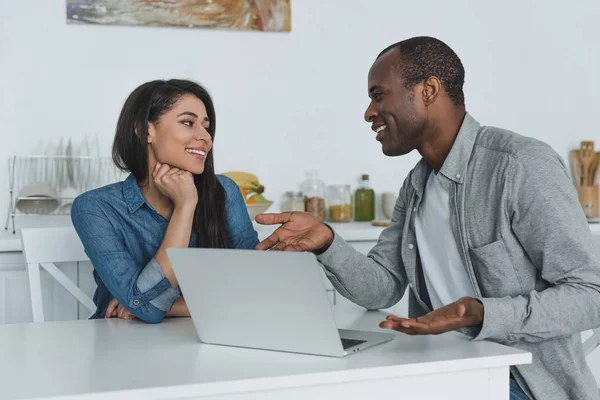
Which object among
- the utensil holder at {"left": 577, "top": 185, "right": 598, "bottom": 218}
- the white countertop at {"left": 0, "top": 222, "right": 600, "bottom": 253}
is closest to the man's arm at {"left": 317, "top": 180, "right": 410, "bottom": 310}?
the white countertop at {"left": 0, "top": 222, "right": 600, "bottom": 253}

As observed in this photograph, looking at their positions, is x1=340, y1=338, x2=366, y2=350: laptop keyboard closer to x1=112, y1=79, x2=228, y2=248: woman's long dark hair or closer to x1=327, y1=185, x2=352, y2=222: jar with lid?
x1=112, y1=79, x2=228, y2=248: woman's long dark hair

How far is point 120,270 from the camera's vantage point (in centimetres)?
146

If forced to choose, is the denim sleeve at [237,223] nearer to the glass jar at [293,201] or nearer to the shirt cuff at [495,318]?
the shirt cuff at [495,318]

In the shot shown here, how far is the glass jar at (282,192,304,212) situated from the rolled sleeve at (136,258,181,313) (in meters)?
1.46

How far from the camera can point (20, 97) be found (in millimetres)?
2676

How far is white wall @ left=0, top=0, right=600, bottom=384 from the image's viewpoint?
8.84 feet

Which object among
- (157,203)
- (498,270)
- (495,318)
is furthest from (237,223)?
(495,318)

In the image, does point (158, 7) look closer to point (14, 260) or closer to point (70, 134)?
point (70, 134)

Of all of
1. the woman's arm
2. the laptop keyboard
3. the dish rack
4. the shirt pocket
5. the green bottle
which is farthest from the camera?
the green bottle

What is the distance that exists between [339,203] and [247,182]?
45 centimetres

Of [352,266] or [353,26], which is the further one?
[353,26]

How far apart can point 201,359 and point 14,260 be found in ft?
4.89

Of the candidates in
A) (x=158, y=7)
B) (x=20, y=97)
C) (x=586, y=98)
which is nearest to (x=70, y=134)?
(x=20, y=97)

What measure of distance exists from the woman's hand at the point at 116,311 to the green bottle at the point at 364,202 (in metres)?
1.59
